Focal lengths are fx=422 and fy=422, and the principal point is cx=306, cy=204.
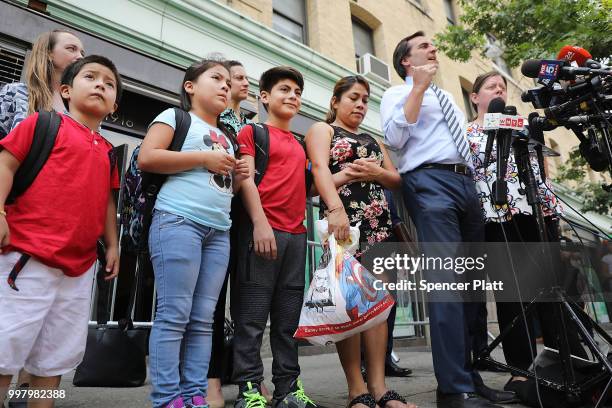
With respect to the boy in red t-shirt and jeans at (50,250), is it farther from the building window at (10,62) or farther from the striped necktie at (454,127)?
the building window at (10,62)

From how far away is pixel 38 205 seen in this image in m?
1.79

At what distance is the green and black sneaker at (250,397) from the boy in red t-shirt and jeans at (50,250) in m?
0.75

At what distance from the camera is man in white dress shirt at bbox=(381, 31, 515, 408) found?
216 cm

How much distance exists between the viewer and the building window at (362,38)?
959cm

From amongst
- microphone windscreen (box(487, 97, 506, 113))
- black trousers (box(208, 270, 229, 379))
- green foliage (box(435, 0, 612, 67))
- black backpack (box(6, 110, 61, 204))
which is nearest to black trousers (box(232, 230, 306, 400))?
black trousers (box(208, 270, 229, 379))

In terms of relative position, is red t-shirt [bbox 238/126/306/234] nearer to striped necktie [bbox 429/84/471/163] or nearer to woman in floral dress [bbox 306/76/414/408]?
woman in floral dress [bbox 306/76/414/408]

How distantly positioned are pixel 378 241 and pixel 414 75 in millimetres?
984

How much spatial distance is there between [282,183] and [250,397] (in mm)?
1127

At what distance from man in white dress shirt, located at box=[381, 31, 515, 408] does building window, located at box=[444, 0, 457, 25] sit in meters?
11.5

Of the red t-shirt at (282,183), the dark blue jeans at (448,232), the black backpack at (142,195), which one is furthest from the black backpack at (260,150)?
the dark blue jeans at (448,232)

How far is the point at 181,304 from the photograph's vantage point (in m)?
1.96

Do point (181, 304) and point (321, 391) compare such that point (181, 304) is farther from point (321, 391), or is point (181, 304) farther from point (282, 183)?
point (321, 391)

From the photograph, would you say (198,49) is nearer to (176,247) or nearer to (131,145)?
(131,145)

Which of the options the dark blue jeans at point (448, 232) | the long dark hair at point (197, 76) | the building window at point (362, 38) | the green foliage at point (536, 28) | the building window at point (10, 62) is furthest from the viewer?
the building window at point (362, 38)
